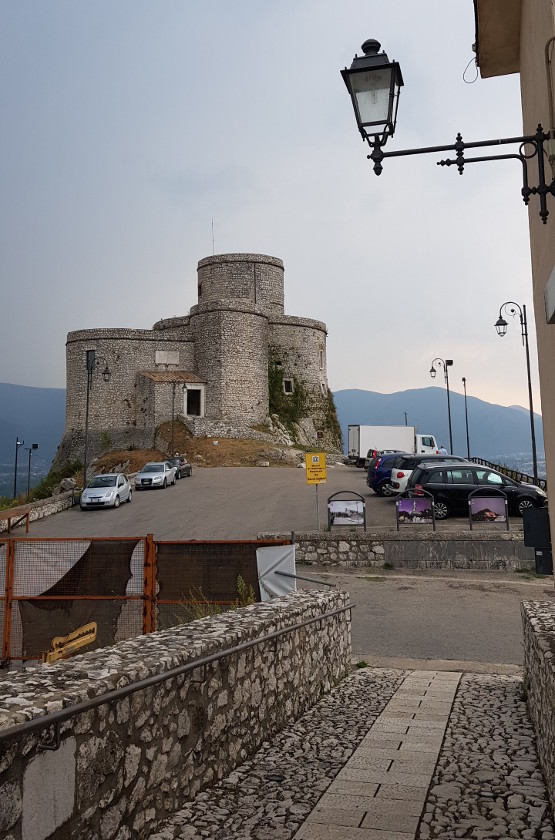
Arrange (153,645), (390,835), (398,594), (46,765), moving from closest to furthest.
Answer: (46,765) < (390,835) < (153,645) < (398,594)

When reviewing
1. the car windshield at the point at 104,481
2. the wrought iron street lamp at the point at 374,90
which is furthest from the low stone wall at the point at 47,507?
the wrought iron street lamp at the point at 374,90

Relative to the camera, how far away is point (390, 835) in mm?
3695

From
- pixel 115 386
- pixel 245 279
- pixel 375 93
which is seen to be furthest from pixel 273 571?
pixel 245 279

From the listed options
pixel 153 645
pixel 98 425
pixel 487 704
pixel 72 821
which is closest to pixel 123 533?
pixel 487 704

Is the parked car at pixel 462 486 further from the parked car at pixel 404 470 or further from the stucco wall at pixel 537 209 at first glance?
the stucco wall at pixel 537 209

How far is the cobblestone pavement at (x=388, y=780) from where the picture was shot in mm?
3855

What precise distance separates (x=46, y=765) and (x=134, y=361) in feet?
157

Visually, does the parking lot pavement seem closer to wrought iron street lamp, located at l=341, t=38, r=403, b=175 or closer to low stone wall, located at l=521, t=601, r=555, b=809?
low stone wall, located at l=521, t=601, r=555, b=809

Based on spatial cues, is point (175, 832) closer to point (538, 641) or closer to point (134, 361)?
point (538, 641)

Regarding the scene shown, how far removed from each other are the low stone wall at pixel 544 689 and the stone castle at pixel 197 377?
40.4m

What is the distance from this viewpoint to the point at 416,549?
1527 cm

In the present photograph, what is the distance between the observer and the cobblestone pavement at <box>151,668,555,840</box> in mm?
3855

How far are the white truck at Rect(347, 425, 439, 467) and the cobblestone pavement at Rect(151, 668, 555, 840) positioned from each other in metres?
30.4

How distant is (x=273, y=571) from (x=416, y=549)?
6879 millimetres
